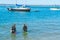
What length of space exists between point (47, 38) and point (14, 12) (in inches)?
3404

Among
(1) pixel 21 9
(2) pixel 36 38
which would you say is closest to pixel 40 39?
(2) pixel 36 38

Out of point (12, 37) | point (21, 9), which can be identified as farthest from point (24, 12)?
point (12, 37)

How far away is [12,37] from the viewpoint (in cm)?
3134

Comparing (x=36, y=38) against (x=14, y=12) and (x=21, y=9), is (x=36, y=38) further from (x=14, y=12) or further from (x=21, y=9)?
(x=14, y=12)

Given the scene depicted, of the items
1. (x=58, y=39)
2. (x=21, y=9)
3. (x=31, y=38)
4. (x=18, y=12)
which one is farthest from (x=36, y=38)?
(x=18, y=12)

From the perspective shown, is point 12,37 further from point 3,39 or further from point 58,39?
point 58,39

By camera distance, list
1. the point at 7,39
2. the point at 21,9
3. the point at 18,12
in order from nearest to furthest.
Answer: the point at 7,39 < the point at 21,9 < the point at 18,12

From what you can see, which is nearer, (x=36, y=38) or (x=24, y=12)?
(x=36, y=38)

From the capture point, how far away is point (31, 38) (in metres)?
30.5

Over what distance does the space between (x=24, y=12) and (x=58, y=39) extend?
80376mm

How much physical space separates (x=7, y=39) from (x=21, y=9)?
76.1m

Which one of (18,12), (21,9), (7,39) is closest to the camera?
(7,39)

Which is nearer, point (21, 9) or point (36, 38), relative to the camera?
point (36, 38)

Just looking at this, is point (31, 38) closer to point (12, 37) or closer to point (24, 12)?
point (12, 37)
